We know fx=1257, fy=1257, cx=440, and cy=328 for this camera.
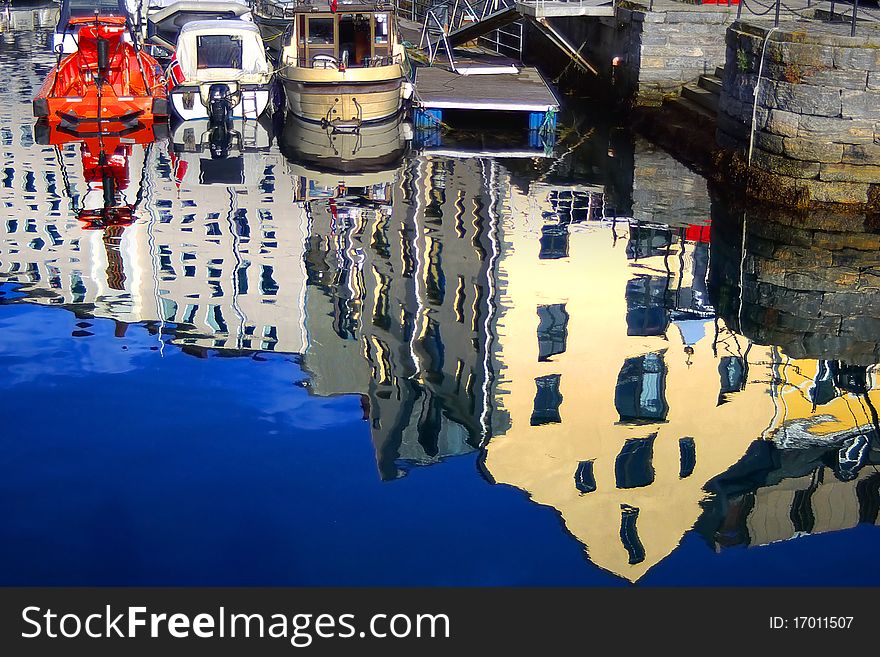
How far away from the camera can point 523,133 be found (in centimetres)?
2439

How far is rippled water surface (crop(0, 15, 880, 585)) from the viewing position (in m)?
7.94

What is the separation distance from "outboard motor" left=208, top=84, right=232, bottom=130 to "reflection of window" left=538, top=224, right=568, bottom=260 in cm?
881

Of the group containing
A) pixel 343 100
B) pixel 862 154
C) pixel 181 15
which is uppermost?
pixel 181 15

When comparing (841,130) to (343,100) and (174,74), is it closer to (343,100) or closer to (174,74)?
(343,100)

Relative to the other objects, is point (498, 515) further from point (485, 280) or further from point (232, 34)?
point (232, 34)

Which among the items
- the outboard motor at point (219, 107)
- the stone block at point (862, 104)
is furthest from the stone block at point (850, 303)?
the outboard motor at point (219, 107)

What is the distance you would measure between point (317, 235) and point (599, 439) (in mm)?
6649

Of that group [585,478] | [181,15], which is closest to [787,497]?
[585,478]

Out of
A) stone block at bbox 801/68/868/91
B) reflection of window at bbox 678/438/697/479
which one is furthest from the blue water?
stone block at bbox 801/68/868/91

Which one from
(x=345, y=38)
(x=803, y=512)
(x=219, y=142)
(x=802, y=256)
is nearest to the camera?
(x=803, y=512)

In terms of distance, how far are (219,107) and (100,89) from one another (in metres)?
2.41

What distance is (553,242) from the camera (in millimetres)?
15609

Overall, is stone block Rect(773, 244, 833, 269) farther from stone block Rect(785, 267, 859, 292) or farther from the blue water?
the blue water

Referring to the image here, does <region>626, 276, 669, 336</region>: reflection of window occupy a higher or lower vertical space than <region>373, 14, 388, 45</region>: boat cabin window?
lower
